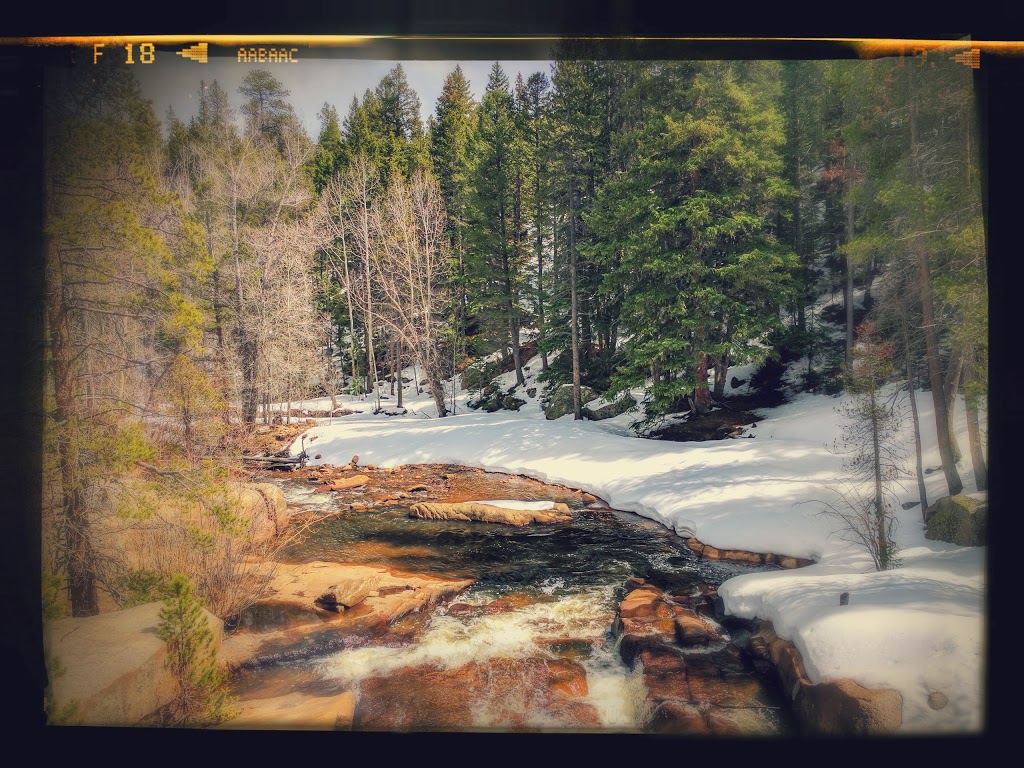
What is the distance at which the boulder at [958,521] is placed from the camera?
1923mm

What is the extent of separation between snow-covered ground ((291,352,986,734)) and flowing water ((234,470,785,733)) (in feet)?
1.25

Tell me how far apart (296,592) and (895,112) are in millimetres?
4501

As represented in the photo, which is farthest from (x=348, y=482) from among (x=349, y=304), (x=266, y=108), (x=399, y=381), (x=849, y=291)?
(x=849, y=291)

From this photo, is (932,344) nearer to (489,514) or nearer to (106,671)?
(489,514)

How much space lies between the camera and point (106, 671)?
1.87 metres

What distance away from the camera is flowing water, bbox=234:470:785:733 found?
194 cm

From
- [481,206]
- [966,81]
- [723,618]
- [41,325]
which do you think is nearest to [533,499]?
[723,618]

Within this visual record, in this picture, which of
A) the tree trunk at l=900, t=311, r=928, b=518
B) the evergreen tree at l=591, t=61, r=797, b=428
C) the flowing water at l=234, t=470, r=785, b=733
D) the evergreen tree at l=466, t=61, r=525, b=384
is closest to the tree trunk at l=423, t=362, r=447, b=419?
the evergreen tree at l=466, t=61, r=525, b=384

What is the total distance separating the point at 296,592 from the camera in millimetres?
2613

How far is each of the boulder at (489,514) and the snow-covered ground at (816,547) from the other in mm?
799

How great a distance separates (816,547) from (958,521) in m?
0.72

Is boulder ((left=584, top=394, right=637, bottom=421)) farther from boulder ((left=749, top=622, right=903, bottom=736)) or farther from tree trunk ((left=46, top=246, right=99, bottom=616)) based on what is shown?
tree trunk ((left=46, top=246, right=99, bottom=616))

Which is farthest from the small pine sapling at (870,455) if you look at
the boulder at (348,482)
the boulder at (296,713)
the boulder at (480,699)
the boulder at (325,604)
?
the boulder at (348,482)

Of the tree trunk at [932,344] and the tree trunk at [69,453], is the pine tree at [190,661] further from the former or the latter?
the tree trunk at [932,344]
